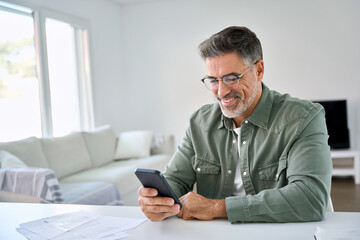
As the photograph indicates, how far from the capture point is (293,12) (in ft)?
16.8

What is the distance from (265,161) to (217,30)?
425 cm

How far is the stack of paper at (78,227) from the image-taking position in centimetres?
110

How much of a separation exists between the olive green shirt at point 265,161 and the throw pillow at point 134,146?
2948mm

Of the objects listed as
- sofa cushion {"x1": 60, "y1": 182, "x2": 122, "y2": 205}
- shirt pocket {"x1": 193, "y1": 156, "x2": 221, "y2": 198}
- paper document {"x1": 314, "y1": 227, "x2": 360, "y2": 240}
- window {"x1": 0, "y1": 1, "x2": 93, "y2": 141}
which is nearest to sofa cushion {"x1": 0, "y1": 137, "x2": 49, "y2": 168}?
sofa cushion {"x1": 60, "y1": 182, "x2": 122, "y2": 205}

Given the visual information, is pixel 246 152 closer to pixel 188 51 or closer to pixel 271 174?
pixel 271 174

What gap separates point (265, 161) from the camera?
1.46m

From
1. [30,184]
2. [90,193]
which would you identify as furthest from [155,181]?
[90,193]

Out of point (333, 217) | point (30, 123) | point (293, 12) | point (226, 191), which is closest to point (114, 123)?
point (30, 123)

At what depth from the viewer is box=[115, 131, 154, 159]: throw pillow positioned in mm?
4578

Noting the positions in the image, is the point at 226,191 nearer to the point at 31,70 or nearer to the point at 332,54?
the point at 31,70

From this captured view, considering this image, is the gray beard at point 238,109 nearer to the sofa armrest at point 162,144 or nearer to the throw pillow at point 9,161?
the throw pillow at point 9,161

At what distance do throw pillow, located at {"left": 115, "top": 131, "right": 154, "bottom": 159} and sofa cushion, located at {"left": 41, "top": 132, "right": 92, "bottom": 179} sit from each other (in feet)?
1.89

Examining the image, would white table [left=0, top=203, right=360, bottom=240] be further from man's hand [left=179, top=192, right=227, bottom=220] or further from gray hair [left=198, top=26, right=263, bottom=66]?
gray hair [left=198, top=26, right=263, bottom=66]

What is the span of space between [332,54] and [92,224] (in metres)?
4.67
